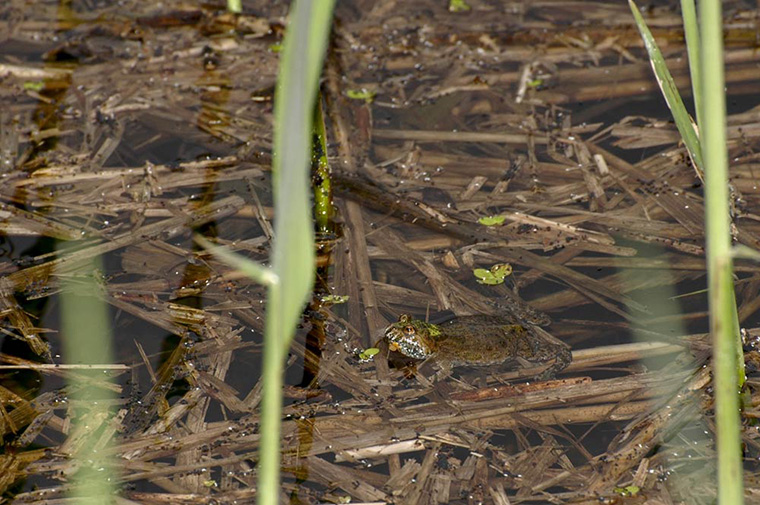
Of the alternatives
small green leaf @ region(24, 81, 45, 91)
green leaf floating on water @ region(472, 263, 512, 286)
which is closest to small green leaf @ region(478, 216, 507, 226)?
green leaf floating on water @ region(472, 263, 512, 286)

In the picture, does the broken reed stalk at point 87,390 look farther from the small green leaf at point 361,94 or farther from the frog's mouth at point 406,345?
the small green leaf at point 361,94

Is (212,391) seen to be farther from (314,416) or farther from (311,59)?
(311,59)

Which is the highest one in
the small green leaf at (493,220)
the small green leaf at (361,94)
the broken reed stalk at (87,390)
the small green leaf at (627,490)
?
the small green leaf at (361,94)

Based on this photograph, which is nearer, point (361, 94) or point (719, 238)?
point (719, 238)

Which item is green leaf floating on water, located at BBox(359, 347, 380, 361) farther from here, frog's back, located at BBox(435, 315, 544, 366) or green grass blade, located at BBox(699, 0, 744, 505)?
green grass blade, located at BBox(699, 0, 744, 505)

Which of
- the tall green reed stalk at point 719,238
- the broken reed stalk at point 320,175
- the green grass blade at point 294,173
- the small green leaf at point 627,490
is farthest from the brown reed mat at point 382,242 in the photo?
the green grass blade at point 294,173

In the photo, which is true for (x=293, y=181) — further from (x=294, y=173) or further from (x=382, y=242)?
(x=382, y=242)

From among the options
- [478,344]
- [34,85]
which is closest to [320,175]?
[478,344]
